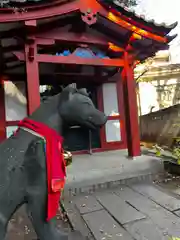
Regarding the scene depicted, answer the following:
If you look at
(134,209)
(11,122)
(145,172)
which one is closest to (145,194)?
(134,209)

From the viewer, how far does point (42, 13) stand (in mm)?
4695

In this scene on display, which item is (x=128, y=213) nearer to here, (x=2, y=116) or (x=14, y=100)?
(x=2, y=116)

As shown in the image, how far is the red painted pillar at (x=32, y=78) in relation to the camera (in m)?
4.89

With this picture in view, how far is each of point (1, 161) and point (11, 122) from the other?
490cm

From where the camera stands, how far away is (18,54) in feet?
16.1

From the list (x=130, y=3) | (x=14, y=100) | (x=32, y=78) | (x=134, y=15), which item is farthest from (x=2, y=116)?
(x=130, y=3)

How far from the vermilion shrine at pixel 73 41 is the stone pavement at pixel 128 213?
1.79 metres

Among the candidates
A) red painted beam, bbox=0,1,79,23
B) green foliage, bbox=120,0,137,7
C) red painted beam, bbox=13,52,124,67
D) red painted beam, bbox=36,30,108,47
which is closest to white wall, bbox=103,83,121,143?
red painted beam, bbox=13,52,124,67

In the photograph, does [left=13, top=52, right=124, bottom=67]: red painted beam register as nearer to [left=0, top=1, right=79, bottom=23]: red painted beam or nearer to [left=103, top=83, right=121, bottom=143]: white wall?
[left=0, top=1, right=79, bottom=23]: red painted beam

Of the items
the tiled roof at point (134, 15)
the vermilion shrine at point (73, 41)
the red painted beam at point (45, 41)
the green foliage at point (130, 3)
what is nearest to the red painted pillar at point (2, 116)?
the vermilion shrine at point (73, 41)

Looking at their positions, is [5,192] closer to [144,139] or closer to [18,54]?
[18,54]

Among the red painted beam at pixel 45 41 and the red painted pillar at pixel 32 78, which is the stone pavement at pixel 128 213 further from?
the red painted beam at pixel 45 41

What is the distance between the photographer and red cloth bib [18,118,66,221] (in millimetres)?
2279

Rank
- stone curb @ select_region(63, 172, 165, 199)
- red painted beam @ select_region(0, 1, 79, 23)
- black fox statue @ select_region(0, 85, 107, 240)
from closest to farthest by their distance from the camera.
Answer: black fox statue @ select_region(0, 85, 107, 240)
red painted beam @ select_region(0, 1, 79, 23)
stone curb @ select_region(63, 172, 165, 199)
